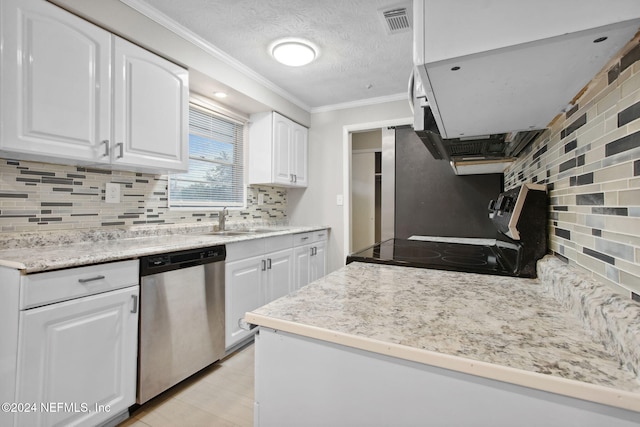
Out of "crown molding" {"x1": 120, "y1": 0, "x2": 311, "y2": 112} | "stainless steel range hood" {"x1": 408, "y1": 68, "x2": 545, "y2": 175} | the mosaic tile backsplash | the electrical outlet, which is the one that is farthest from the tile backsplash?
the mosaic tile backsplash

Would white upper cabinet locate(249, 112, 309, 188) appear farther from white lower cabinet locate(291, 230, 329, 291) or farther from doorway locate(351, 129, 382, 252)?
doorway locate(351, 129, 382, 252)

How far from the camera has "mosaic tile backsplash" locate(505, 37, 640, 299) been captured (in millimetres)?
545

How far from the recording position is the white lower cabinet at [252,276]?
208cm

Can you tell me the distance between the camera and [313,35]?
6.77 ft

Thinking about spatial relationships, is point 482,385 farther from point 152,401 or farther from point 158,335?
point 152,401

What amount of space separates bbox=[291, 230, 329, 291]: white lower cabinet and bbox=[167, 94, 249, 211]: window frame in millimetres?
736

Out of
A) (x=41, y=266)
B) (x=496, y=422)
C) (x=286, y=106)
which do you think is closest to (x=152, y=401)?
(x=41, y=266)

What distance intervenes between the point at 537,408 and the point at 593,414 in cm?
6

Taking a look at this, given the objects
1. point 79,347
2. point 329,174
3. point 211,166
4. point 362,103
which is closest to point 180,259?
point 79,347

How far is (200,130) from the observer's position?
2.68 meters

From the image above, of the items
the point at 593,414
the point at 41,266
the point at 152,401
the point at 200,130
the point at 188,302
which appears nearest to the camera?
the point at 593,414

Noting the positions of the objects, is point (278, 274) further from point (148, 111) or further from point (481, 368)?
point (481, 368)

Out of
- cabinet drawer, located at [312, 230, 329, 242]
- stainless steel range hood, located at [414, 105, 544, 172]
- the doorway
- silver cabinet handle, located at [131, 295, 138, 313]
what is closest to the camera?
stainless steel range hood, located at [414, 105, 544, 172]

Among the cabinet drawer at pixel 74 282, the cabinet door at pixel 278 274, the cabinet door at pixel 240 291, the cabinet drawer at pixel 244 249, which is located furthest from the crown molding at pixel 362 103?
the cabinet drawer at pixel 74 282
